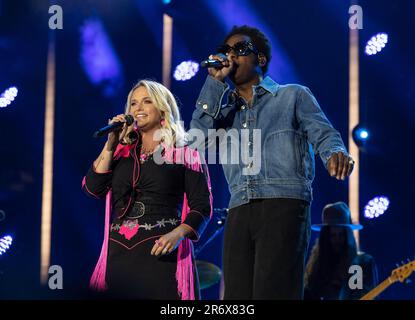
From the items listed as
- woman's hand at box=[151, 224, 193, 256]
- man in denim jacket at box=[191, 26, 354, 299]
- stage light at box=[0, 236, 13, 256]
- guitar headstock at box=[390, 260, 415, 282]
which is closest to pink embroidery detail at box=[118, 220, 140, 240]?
woman's hand at box=[151, 224, 193, 256]

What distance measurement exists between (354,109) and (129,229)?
3.41 m

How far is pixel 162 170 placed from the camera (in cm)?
305

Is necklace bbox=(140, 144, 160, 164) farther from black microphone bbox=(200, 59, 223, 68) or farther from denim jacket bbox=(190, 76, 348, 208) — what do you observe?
black microphone bbox=(200, 59, 223, 68)

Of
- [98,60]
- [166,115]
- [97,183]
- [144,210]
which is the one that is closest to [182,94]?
[98,60]

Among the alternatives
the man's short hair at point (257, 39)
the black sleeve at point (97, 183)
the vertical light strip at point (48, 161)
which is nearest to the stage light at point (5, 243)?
the vertical light strip at point (48, 161)

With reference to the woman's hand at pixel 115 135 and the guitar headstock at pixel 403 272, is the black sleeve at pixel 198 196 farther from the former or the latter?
the guitar headstock at pixel 403 272

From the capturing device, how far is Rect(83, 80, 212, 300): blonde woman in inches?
113

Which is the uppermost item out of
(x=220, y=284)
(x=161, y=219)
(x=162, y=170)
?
(x=162, y=170)
